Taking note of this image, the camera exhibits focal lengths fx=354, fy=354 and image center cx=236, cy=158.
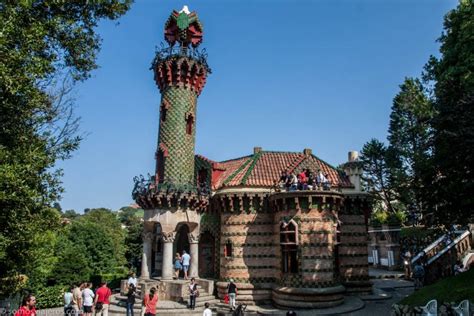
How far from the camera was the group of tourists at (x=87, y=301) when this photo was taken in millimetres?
13133

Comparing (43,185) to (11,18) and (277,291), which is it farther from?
(277,291)

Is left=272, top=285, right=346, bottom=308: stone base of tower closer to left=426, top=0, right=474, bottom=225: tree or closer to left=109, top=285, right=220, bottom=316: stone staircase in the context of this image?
left=109, top=285, right=220, bottom=316: stone staircase

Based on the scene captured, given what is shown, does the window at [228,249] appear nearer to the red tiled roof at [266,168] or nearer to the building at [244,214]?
the building at [244,214]

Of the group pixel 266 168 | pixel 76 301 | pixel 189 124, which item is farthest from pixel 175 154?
pixel 76 301

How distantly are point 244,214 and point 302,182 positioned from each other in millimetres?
3842

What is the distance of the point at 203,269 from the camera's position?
71.5 feet

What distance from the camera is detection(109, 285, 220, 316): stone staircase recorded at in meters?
16.5

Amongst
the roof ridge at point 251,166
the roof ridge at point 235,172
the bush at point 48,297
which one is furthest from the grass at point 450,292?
the bush at point 48,297

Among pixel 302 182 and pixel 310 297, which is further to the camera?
pixel 302 182

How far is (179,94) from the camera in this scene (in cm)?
2119

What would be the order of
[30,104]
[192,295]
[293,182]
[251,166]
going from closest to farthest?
[30,104] → [192,295] → [293,182] → [251,166]

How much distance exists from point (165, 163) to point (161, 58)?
255 inches

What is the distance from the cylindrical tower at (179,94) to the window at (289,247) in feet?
19.7

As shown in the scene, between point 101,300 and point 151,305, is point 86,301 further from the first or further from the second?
point 151,305
